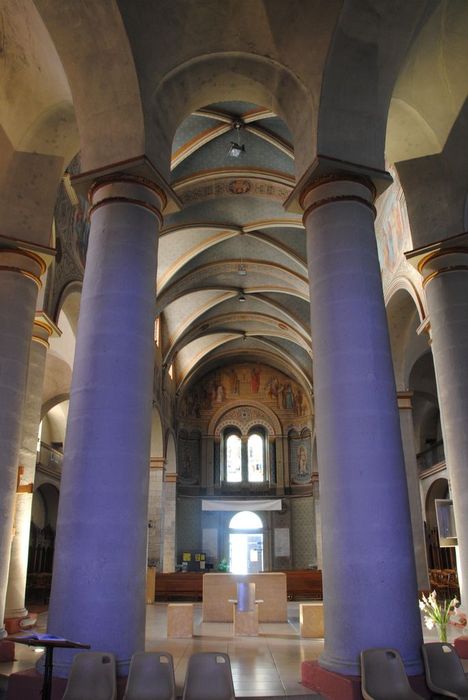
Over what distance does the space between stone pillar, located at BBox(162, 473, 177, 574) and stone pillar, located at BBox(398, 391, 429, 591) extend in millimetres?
11718

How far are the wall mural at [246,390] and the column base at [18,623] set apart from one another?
17782 mm

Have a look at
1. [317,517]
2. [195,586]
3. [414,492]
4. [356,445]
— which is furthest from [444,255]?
[317,517]

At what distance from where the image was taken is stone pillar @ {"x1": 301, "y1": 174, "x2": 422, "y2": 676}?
452 cm

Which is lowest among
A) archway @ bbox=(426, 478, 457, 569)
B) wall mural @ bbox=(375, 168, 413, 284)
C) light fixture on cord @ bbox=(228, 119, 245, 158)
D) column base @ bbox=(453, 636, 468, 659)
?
column base @ bbox=(453, 636, 468, 659)

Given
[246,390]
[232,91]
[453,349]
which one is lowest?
[453,349]

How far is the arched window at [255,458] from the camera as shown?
25656mm

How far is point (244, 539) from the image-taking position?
24875mm

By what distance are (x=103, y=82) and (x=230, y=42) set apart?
1.55m

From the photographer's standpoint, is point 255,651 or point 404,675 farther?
point 255,651

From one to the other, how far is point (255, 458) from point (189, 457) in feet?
9.69

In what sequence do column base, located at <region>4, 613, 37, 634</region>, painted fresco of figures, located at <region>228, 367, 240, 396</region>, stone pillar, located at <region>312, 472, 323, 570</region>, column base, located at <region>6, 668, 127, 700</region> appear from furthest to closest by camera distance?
painted fresco of figures, located at <region>228, 367, 240, 396</region> < stone pillar, located at <region>312, 472, 323, 570</region> < column base, located at <region>4, 613, 37, 634</region> < column base, located at <region>6, 668, 127, 700</region>

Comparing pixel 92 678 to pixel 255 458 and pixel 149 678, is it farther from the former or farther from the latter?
pixel 255 458

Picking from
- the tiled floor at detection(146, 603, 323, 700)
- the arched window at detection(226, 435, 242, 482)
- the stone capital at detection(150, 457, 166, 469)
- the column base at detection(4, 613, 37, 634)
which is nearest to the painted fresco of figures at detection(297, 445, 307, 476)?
the arched window at detection(226, 435, 242, 482)

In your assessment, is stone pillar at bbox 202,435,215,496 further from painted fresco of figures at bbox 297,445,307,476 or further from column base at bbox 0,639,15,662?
column base at bbox 0,639,15,662
